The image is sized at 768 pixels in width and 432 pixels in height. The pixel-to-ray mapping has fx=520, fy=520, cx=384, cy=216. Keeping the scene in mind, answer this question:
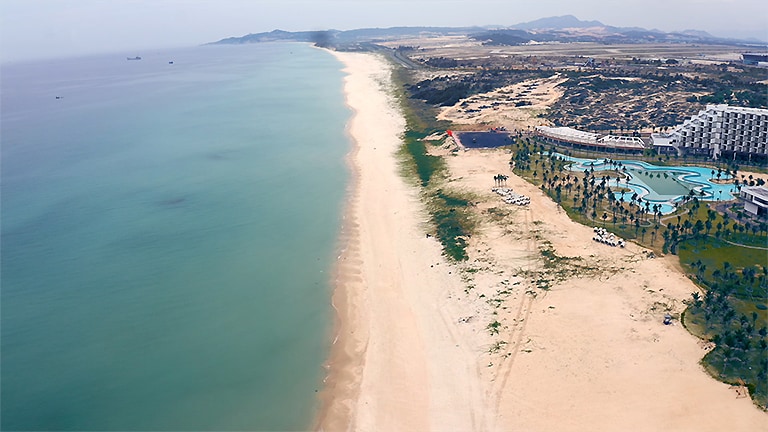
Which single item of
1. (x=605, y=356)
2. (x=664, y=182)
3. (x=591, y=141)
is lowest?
(x=605, y=356)

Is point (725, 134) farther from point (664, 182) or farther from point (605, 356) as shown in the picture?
point (605, 356)

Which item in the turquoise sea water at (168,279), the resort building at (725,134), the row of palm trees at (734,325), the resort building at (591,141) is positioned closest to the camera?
the row of palm trees at (734,325)

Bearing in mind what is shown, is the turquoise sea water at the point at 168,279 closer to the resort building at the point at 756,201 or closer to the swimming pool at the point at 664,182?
the swimming pool at the point at 664,182

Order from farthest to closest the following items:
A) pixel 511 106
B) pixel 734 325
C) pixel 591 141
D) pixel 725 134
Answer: pixel 511 106 < pixel 591 141 < pixel 725 134 < pixel 734 325

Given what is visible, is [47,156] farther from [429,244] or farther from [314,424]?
[314,424]

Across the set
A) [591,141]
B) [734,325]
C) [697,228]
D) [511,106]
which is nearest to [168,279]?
[734,325]

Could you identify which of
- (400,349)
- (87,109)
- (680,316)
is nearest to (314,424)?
(400,349)

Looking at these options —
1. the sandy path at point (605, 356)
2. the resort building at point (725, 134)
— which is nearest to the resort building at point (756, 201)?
the sandy path at point (605, 356)
